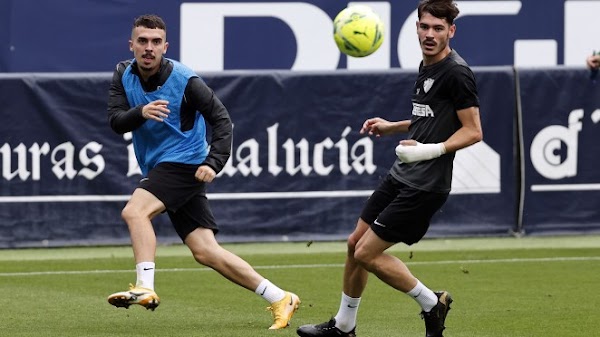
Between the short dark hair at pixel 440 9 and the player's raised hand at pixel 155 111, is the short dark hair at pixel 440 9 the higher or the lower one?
the higher one

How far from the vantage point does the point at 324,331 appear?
9016 millimetres

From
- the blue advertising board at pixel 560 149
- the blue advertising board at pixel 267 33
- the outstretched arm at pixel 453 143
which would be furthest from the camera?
the blue advertising board at pixel 267 33

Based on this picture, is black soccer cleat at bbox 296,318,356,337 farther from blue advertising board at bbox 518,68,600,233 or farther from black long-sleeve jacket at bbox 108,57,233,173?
blue advertising board at bbox 518,68,600,233

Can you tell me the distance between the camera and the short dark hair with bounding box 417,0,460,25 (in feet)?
27.6

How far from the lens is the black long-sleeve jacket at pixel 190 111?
917cm

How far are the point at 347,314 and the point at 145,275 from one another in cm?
135

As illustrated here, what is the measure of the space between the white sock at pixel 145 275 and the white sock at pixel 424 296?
169 centimetres

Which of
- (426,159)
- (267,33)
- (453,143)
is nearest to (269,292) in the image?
(426,159)

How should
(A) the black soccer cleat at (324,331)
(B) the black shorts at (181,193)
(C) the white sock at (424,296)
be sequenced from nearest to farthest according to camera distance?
(C) the white sock at (424,296)
(A) the black soccer cleat at (324,331)
(B) the black shorts at (181,193)

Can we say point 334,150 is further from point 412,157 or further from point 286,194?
point 412,157

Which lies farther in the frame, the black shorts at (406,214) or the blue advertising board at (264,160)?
the blue advertising board at (264,160)

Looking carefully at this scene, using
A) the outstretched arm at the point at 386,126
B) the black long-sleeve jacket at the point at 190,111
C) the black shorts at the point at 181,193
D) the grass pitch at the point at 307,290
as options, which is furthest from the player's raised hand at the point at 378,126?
the grass pitch at the point at 307,290

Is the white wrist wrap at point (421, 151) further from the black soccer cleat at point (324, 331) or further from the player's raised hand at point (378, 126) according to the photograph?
the black soccer cleat at point (324, 331)

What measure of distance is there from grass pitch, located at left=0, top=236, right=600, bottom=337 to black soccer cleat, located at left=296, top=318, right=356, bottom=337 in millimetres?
206
